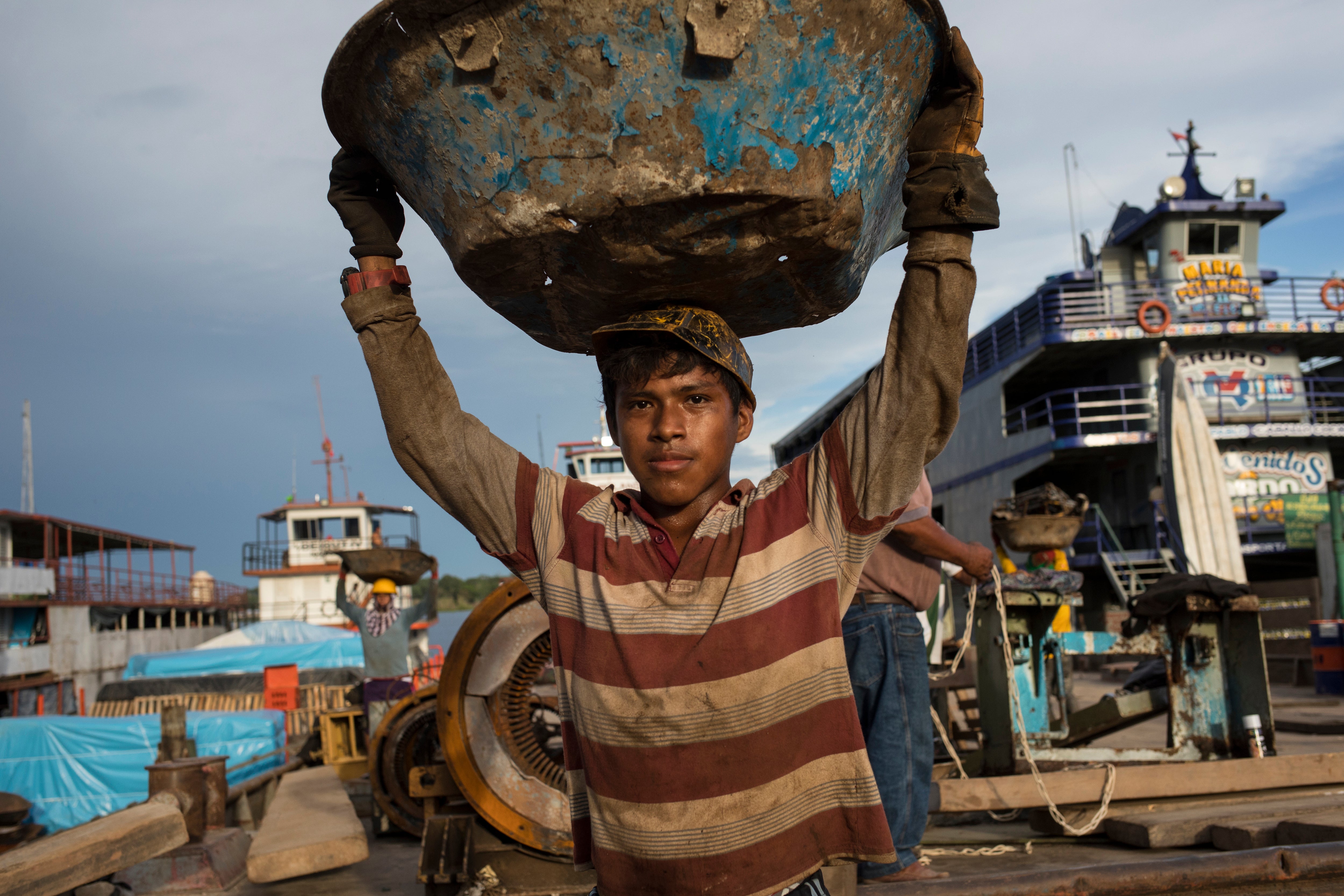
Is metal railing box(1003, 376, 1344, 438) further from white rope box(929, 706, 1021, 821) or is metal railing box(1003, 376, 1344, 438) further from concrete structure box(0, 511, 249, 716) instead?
concrete structure box(0, 511, 249, 716)

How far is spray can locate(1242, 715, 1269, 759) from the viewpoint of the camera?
404 centimetres

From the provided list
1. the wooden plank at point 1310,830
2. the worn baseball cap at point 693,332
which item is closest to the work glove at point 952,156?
the worn baseball cap at point 693,332

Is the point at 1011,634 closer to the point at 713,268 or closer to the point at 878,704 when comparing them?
the point at 878,704

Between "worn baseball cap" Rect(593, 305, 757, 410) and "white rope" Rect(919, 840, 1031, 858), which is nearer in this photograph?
"worn baseball cap" Rect(593, 305, 757, 410)

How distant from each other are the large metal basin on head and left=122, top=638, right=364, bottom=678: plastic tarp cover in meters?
19.1

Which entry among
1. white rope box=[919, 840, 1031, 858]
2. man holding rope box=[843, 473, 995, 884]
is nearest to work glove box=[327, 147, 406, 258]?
man holding rope box=[843, 473, 995, 884]

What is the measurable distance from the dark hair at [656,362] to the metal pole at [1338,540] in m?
11.2

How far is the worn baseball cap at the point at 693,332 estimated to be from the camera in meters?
1.55

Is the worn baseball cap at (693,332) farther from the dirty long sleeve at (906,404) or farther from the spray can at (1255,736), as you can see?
the spray can at (1255,736)

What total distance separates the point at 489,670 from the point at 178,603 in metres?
29.9

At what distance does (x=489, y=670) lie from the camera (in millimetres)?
3502

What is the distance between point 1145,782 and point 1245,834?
0.73 m

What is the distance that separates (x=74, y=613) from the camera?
21953 mm

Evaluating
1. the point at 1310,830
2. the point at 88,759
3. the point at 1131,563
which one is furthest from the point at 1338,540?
the point at 88,759
